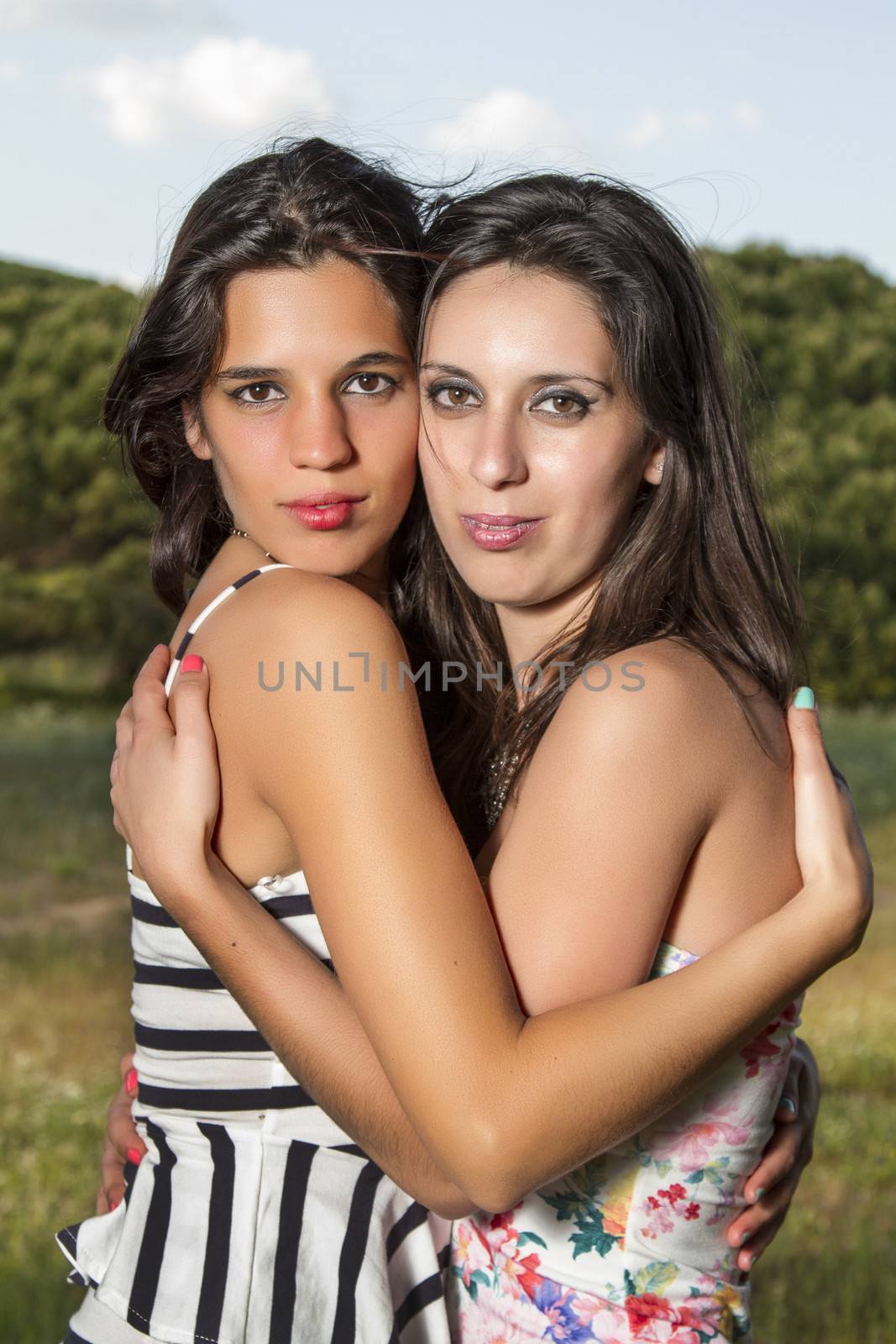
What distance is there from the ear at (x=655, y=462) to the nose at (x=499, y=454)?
193 mm

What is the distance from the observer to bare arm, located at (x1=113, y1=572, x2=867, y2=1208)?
127 centimetres

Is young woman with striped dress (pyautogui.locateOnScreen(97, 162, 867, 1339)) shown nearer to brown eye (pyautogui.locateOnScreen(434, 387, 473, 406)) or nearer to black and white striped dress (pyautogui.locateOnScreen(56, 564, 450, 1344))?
black and white striped dress (pyautogui.locateOnScreen(56, 564, 450, 1344))

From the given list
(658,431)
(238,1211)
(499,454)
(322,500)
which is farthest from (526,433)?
(238,1211)

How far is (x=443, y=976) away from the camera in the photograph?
128 centimetres

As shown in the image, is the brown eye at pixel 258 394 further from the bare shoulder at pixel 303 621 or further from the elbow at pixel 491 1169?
the elbow at pixel 491 1169

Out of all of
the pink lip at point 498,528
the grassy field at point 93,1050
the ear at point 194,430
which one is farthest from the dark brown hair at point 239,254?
the grassy field at point 93,1050

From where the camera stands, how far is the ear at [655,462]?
1.70 metres

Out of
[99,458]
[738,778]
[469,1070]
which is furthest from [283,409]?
[99,458]

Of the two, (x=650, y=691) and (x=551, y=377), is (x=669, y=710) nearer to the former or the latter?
(x=650, y=691)

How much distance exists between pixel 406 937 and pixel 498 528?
53 cm

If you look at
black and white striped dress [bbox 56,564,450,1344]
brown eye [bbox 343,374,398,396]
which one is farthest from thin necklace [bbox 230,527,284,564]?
brown eye [bbox 343,374,398,396]

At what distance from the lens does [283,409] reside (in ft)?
5.59

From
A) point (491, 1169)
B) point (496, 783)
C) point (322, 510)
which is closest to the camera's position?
point (491, 1169)

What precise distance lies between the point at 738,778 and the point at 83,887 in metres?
5.12
